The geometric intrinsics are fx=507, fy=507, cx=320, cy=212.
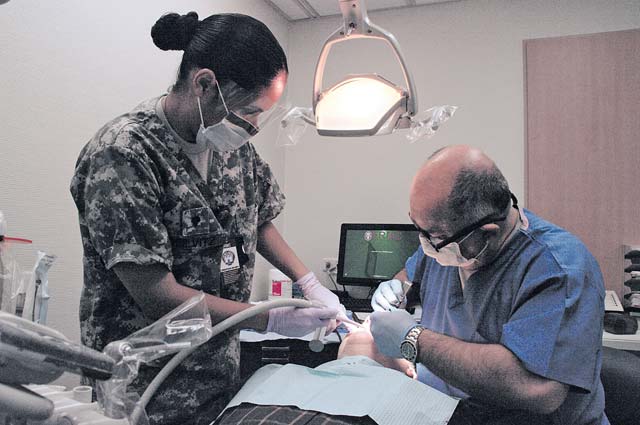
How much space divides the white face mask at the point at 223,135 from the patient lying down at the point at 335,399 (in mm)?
577

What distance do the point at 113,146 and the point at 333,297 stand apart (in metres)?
0.90

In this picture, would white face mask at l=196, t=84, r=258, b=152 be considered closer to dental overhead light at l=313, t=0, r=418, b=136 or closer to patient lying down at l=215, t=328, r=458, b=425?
dental overhead light at l=313, t=0, r=418, b=136

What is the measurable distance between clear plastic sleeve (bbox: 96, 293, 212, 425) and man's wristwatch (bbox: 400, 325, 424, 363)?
2.19 feet

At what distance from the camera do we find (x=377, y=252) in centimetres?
297

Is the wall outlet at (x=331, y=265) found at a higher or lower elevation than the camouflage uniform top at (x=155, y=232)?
lower

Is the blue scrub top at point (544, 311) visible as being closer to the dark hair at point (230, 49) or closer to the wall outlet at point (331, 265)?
the dark hair at point (230, 49)

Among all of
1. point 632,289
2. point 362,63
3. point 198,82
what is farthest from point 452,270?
point 362,63

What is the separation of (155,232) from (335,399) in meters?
0.54

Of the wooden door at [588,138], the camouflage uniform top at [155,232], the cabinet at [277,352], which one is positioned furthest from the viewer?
the wooden door at [588,138]

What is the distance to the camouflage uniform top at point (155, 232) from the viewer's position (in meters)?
1.12

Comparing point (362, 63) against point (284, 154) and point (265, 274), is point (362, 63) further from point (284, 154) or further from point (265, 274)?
point (265, 274)

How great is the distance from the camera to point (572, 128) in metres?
2.85

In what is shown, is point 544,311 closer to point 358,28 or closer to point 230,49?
point 358,28

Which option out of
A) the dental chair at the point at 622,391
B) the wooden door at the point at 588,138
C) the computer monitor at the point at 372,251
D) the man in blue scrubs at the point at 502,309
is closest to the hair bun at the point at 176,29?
the man in blue scrubs at the point at 502,309
